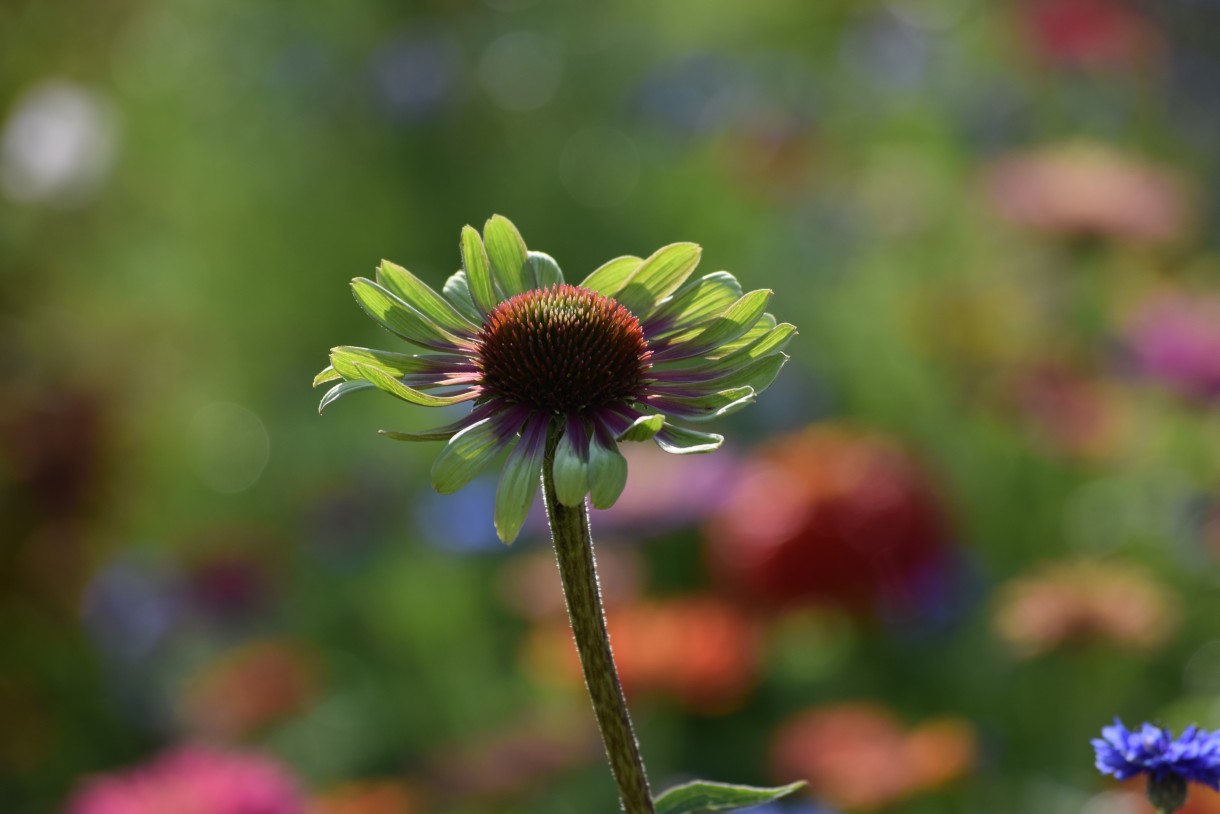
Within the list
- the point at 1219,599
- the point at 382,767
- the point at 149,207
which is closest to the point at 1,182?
the point at 149,207

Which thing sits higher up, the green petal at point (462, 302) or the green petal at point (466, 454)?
the green petal at point (462, 302)

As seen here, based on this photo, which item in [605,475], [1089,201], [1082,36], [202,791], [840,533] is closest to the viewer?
[605,475]

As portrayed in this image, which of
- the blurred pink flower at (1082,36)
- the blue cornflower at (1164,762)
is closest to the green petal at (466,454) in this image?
the blue cornflower at (1164,762)

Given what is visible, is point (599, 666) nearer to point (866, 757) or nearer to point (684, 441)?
point (684, 441)

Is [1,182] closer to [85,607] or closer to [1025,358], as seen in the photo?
[85,607]

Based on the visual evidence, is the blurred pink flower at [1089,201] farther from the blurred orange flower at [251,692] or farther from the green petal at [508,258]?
the green petal at [508,258]

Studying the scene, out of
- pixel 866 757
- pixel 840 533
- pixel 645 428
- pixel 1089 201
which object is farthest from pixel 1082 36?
pixel 645 428

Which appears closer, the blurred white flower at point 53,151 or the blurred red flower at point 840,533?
the blurred red flower at point 840,533
